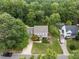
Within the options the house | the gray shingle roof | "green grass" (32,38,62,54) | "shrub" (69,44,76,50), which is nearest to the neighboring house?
"green grass" (32,38,62,54)

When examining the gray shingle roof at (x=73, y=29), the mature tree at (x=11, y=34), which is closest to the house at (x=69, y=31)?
the gray shingle roof at (x=73, y=29)

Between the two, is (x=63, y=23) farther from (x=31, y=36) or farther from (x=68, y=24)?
(x=31, y=36)

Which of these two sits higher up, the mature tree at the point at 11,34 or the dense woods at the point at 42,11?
the dense woods at the point at 42,11

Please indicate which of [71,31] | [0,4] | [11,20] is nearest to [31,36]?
[11,20]

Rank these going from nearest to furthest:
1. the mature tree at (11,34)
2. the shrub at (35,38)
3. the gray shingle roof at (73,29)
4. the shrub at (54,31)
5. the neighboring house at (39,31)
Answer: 1. the mature tree at (11,34)
2. the shrub at (35,38)
3. the neighboring house at (39,31)
4. the shrub at (54,31)
5. the gray shingle roof at (73,29)

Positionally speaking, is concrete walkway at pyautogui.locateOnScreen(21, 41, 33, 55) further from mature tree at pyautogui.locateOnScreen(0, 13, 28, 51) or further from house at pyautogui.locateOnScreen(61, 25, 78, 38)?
house at pyautogui.locateOnScreen(61, 25, 78, 38)

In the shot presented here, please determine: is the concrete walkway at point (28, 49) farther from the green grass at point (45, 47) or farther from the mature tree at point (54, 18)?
the mature tree at point (54, 18)
